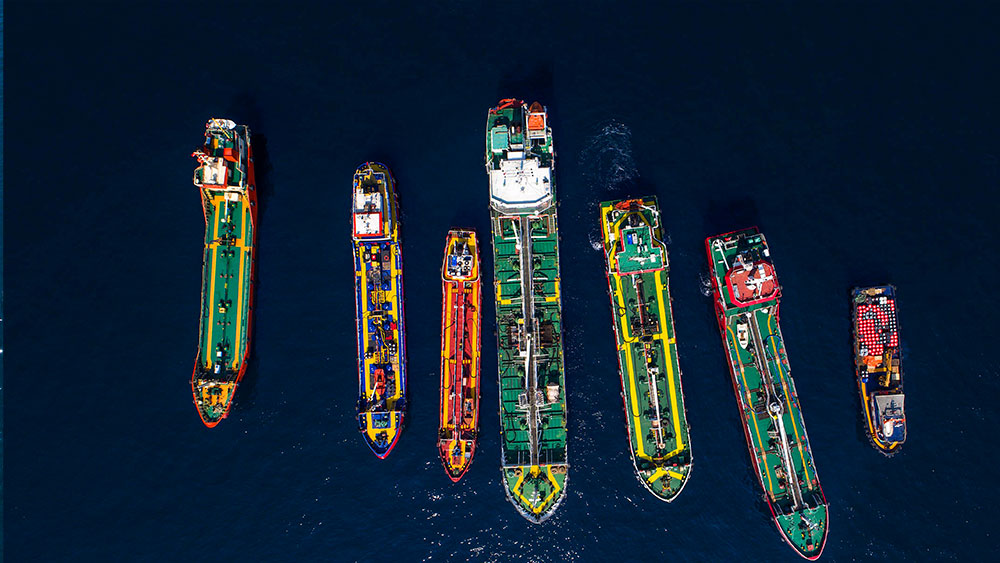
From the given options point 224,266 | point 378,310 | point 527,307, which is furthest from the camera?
point 224,266

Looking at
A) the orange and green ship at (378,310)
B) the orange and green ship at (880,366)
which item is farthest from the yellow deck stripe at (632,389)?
the orange and green ship at (880,366)

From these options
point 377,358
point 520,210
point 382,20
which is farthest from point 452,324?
point 382,20

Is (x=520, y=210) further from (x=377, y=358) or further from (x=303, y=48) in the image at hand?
(x=303, y=48)

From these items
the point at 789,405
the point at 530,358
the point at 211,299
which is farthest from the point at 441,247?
the point at 789,405

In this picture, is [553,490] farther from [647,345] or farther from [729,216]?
[729,216]

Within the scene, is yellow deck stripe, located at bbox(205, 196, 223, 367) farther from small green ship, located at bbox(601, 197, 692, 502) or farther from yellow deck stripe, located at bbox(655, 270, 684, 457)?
yellow deck stripe, located at bbox(655, 270, 684, 457)

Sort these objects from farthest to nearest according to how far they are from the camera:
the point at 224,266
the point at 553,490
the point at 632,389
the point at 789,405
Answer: the point at 224,266 < the point at 632,389 < the point at 789,405 < the point at 553,490

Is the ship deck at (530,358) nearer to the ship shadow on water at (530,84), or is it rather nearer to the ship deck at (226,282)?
the ship shadow on water at (530,84)
